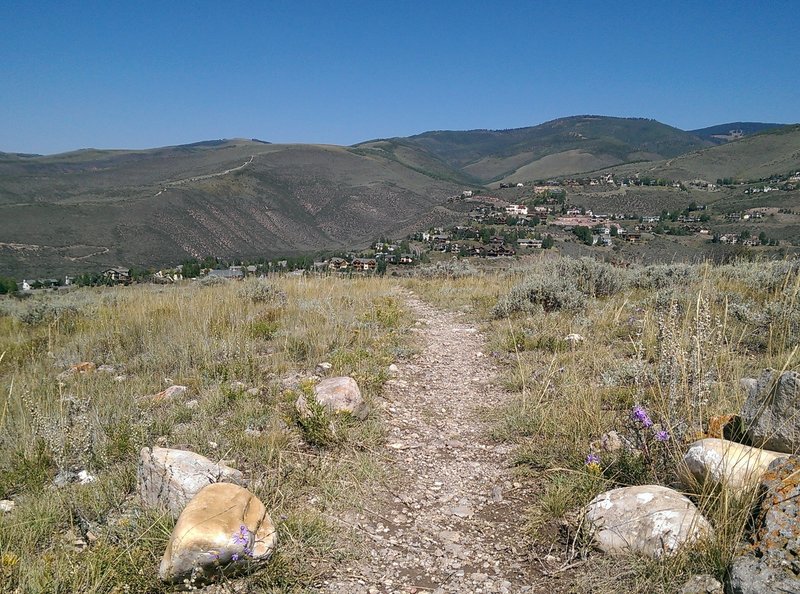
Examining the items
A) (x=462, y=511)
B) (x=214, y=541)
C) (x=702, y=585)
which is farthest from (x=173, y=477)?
(x=702, y=585)

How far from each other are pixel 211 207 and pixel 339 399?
10087 cm

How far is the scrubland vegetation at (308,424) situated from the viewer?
8.48ft

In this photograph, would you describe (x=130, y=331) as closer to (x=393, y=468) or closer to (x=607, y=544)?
(x=393, y=468)

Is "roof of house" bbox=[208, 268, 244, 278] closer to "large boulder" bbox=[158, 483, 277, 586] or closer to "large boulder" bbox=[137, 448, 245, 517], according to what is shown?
"large boulder" bbox=[137, 448, 245, 517]

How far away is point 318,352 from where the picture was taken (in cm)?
632

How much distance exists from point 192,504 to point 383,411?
2.42 meters

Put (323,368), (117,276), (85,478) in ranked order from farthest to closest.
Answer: (117,276) < (323,368) < (85,478)

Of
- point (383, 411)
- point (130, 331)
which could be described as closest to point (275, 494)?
point (383, 411)

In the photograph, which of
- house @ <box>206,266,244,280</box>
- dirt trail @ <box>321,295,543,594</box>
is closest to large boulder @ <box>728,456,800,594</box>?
dirt trail @ <box>321,295,543,594</box>

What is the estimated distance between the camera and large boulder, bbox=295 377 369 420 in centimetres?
432

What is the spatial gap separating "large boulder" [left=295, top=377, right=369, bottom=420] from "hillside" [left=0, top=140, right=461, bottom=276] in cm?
5807

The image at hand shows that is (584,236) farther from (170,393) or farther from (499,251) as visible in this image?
(170,393)

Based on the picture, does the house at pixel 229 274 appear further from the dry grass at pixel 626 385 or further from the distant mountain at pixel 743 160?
the distant mountain at pixel 743 160

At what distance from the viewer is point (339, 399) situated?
453cm
